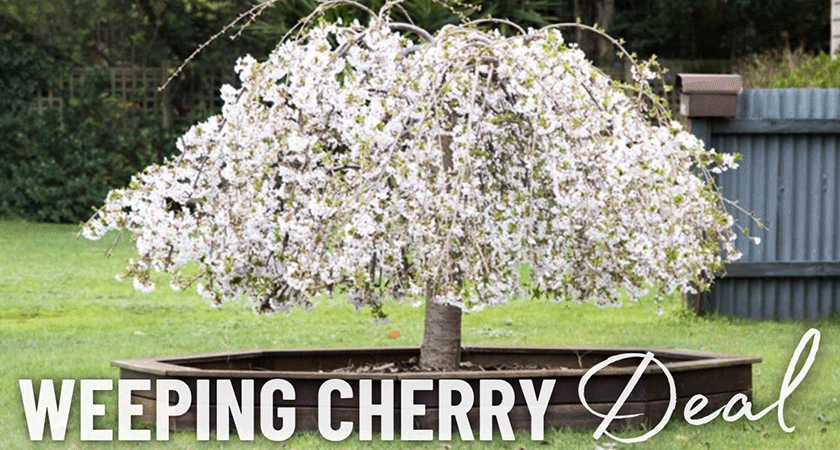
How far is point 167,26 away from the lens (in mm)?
23562

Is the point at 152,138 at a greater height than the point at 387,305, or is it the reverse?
the point at 152,138

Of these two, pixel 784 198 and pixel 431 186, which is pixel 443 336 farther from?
pixel 784 198

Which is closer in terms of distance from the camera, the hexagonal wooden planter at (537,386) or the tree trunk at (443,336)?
the hexagonal wooden planter at (537,386)

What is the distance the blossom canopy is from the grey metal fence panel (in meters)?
3.83

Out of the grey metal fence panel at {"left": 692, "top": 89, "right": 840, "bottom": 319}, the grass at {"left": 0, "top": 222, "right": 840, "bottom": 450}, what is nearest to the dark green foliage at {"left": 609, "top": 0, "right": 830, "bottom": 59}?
the grass at {"left": 0, "top": 222, "right": 840, "bottom": 450}

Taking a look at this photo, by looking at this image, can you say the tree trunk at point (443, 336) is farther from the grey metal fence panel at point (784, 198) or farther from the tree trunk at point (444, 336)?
the grey metal fence panel at point (784, 198)

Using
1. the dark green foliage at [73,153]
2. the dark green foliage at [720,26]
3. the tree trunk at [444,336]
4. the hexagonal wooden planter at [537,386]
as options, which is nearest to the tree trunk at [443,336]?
the tree trunk at [444,336]

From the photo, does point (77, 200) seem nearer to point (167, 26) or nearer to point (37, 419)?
point (167, 26)

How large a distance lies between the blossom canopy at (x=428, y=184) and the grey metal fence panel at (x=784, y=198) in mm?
3831

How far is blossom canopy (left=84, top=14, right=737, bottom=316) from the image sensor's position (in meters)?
5.92

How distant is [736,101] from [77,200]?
42.8 ft

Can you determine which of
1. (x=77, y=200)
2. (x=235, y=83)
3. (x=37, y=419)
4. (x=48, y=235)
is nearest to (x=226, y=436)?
(x=37, y=419)

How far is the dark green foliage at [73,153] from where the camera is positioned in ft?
69.9

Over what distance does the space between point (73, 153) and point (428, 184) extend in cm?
1663
